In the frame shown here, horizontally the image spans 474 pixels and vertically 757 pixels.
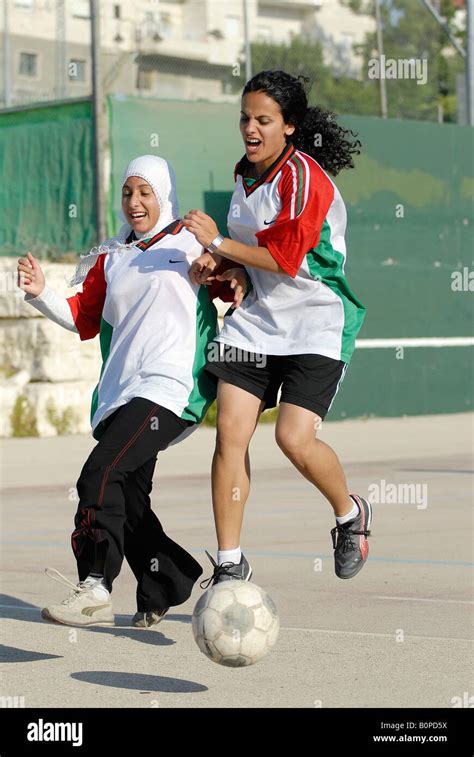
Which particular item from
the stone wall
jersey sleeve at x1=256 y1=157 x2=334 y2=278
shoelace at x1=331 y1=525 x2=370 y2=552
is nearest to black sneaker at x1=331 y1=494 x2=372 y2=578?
shoelace at x1=331 y1=525 x2=370 y2=552

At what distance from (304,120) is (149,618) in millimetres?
2143

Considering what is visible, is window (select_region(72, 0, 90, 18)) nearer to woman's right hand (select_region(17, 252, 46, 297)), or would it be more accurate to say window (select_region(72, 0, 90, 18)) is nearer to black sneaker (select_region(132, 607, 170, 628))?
woman's right hand (select_region(17, 252, 46, 297))

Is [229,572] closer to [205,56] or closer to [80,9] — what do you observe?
[80,9]

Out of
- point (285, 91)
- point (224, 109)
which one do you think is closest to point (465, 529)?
point (285, 91)

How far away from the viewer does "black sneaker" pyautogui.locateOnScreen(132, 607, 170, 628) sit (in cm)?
620

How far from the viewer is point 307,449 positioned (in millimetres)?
6012

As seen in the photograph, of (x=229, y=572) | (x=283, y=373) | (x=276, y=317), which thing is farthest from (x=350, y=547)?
(x=276, y=317)

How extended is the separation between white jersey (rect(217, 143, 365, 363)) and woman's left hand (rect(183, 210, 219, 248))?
22 cm

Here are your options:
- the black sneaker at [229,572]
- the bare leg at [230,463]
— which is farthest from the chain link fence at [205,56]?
the black sneaker at [229,572]

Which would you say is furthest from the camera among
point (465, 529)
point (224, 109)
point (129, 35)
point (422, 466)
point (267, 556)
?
point (129, 35)

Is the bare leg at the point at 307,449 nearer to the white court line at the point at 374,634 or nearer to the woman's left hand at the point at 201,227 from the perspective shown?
the white court line at the point at 374,634
